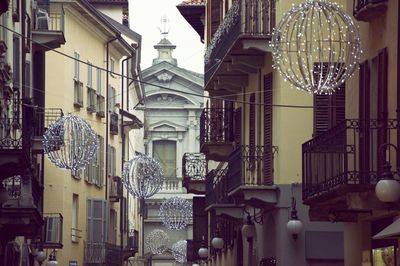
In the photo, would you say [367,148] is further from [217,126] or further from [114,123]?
[114,123]

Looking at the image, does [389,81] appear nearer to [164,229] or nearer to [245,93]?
[245,93]

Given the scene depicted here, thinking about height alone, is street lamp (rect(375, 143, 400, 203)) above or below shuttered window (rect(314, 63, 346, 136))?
below

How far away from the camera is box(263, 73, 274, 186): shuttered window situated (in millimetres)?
34469

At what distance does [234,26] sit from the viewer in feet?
115

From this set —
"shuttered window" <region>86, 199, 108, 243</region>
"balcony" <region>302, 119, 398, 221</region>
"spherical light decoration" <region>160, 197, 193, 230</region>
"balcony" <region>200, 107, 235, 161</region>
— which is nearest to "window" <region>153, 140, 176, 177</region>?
"spherical light decoration" <region>160, 197, 193, 230</region>

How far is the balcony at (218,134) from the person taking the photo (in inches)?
1668

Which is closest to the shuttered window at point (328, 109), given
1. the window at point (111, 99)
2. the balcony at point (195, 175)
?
the balcony at point (195, 175)

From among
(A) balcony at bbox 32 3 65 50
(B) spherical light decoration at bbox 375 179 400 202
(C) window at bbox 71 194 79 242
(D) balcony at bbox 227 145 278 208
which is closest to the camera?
(B) spherical light decoration at bbox 375 179 400 202

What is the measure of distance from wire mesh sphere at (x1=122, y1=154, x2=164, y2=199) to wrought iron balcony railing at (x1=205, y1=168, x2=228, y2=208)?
6.97 m

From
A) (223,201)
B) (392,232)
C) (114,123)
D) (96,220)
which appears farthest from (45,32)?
(392,232)

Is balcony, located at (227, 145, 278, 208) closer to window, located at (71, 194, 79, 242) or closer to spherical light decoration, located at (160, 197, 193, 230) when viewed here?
window, located at (71, 194, 79, 242)

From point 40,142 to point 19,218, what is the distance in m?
8.04

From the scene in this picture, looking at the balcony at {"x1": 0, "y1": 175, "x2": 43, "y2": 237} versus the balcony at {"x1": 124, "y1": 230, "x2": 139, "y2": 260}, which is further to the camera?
the balcony at {"x1": 124, "y1": 230, "x2": 139, "y2": 260}

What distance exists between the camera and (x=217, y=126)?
4316 cm
